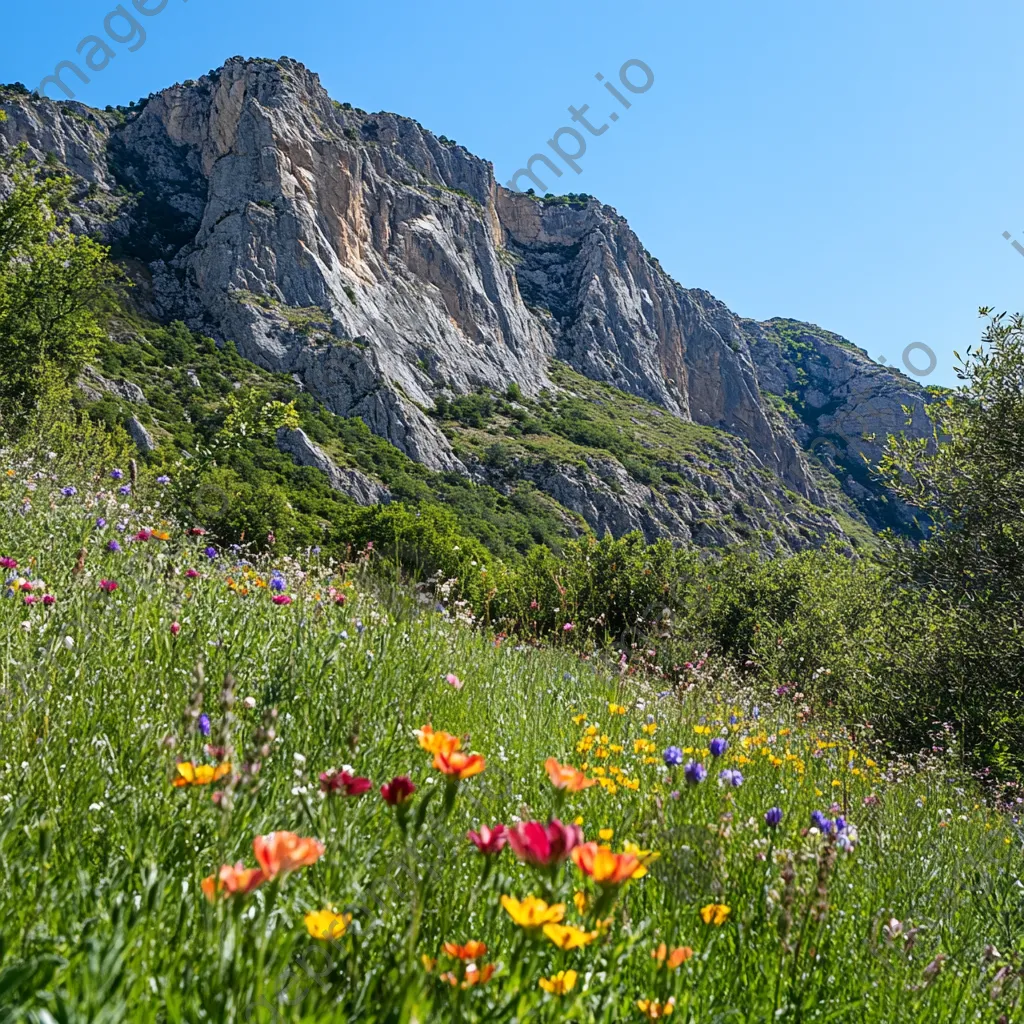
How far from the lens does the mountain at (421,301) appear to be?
76.4 metres

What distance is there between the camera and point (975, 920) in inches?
84.7

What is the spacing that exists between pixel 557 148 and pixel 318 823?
1412 inches

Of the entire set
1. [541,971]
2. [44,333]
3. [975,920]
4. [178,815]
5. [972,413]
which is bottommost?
[44,333]

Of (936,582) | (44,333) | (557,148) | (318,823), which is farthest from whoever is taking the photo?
(557,148)

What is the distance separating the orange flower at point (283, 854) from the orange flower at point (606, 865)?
1.14 feet

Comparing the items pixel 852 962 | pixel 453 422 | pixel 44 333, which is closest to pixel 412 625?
pixel 852 962

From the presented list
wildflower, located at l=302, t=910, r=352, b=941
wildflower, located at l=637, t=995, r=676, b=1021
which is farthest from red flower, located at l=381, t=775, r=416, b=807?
wildflower, located at l=637, t=995, r=676, b=1021

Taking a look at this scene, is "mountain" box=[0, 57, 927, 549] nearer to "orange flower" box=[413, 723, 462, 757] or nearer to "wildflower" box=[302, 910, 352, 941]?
"orange flower" box=[413, 723, 462, 757]

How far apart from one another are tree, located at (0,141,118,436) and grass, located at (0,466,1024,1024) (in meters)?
16.7

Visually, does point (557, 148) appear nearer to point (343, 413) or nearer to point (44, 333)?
point (44, 333)

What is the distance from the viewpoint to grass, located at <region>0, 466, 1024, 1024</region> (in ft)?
3.17

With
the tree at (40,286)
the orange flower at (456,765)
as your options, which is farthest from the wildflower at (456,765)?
the tree at (40,286)

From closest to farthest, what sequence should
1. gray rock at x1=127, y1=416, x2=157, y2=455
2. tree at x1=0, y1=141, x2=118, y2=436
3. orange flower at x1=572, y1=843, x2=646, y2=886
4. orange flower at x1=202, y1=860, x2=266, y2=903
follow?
orange flower at x1=202, y1=860, x2=266, y2=903
orange flower at x1=572, y1=843, x2=646, y2=886
tree at x1=0, y1=141, x2=118, y2=436
gray rock at x1=127, y1=416, x2=157, y2=455

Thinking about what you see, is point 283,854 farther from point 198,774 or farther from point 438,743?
point 198,774
